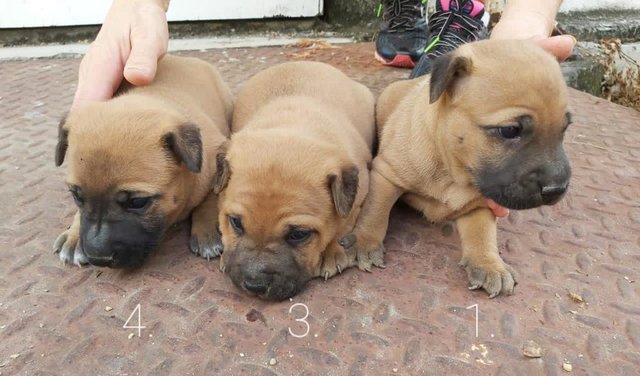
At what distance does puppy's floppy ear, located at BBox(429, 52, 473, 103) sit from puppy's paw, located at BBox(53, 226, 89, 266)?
193 centimetres

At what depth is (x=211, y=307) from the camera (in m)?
2.70

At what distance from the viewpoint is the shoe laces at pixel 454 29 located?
5145 millimetres

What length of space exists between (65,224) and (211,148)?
3.08 ft

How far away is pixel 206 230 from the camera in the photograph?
10.5 ft

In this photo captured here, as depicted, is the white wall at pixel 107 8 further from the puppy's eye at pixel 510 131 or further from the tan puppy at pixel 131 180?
the puppy's eye at pixel 510 131

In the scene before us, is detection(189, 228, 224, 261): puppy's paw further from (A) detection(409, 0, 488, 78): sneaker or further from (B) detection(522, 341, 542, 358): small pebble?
(A) detection(409, 0, 488, 78): sneaker

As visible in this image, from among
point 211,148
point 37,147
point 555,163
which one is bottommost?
point 37,147

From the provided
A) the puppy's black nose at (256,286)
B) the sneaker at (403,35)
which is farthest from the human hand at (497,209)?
the sneaker at (403,35)

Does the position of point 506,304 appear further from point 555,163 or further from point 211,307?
point 211,307

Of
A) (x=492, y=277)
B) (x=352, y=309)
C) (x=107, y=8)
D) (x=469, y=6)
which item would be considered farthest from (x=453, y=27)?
(x=107, y=8)

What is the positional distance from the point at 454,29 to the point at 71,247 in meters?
3.74

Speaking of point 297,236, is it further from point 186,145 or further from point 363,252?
point 186,145

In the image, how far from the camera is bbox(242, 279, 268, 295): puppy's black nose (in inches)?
104

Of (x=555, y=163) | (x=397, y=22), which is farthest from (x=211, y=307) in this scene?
(x=397, y=22)
